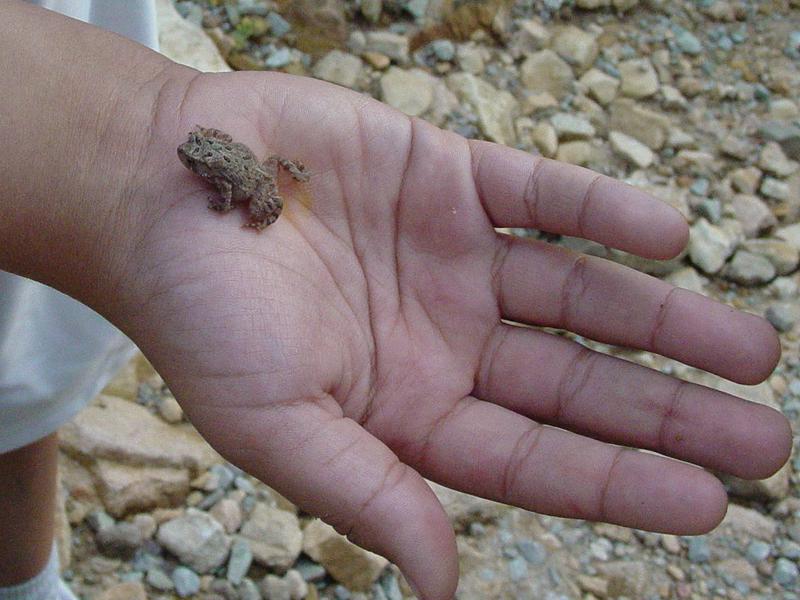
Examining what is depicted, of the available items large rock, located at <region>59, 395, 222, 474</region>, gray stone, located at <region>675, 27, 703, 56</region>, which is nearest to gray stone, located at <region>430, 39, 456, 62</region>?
gray stone, located at <region>675, 27, 703, 56</region>

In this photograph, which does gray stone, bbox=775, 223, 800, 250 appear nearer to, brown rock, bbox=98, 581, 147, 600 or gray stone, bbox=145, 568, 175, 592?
gray stone, bbox=145, 568, 175, 592

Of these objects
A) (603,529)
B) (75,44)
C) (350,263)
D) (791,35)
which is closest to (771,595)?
(603,529)

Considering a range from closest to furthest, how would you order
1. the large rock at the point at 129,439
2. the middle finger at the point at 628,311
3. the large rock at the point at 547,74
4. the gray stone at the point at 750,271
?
the middle finger at the point at 628,311, the large rock at the point at 129,439, the gray stone at the point at 750,271, the large rock at the point at 547,74

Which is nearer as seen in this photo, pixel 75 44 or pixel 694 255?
pixel 75 44

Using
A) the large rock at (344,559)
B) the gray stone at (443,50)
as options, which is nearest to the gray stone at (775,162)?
the gray stone at (443,50)

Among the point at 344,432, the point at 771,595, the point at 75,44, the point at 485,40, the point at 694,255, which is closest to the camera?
the point at 344,432

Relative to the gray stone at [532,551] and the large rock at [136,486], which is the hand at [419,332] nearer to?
the gray stone at [532,551]

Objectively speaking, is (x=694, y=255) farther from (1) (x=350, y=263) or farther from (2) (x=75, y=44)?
(2) (x=75, y=44)

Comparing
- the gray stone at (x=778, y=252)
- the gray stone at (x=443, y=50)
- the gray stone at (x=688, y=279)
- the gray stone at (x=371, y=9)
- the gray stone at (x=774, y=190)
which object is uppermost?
the gray stone at (x=371, y=9)
